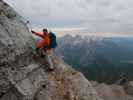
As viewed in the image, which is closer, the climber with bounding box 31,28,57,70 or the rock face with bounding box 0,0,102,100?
the rock face with bounding box 0,0,102,100

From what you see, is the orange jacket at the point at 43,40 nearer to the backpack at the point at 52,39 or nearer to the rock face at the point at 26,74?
the backpack at the point at 52,39

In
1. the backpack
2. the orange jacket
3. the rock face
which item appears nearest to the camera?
the rock face

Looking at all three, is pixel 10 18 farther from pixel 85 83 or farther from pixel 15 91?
pixel 85 83

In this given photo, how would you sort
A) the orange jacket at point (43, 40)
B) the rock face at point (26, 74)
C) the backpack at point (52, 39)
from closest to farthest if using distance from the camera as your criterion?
the rock face at point (26, 74) → the backpack at point (52, 39) → the orange jacket at point (43, 40)

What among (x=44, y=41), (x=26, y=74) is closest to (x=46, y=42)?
(x=44, y=41)

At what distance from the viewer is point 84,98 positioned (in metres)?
25.8

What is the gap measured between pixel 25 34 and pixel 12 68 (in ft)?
16.6

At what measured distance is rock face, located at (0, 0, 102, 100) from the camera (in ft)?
70.8

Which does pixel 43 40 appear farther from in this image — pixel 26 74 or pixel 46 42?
pixel 26 74

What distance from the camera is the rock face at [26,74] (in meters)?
21.6

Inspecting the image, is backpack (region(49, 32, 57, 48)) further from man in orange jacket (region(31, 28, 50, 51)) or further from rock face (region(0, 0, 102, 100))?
rock face (region(0, 0, 102, 100))

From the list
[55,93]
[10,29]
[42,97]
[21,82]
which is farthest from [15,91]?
[10,29]

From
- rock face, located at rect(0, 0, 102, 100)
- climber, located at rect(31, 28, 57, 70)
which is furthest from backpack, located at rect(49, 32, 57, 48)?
rock face, located at rect(0, 0, 102, 100)

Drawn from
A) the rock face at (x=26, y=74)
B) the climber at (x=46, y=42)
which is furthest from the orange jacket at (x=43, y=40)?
the rock face at (x=26, y=74)
